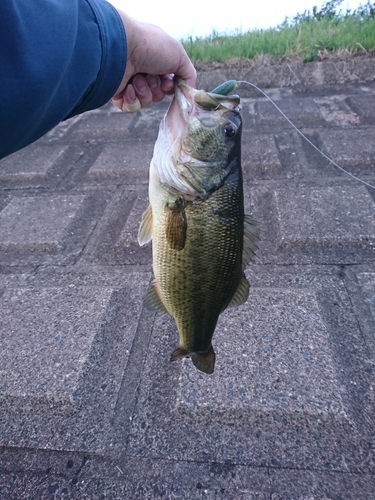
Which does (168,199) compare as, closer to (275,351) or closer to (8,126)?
(8,126)

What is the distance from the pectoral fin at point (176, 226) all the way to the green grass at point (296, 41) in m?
4.07

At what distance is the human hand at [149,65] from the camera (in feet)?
4.49

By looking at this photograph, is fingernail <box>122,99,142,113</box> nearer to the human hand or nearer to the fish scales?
the human hand

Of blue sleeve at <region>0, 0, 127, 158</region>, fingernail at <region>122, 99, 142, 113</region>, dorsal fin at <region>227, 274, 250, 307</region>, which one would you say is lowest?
dorsal fin at <region>227, 274, 250, 307</region>

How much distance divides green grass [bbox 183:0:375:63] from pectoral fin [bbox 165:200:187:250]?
407 centimetres

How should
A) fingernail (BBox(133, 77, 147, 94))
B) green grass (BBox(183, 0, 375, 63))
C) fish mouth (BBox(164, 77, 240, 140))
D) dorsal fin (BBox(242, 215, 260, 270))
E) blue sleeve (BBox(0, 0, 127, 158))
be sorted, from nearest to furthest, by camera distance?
blue sleeve (BBox(0, 0, 127, 158)), fish mouth (BBox(164, 77, 240, 140)), dorsal fin (BBox(242, 215, 260, 270)), fingernail (BBox(133, 77, 147, 94)), green grass (BBox(183, 0, 375, 63))

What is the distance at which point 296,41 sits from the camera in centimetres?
461

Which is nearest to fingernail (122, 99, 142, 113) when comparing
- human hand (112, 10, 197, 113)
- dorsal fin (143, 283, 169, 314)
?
human hand (112, 10, 197, 113)

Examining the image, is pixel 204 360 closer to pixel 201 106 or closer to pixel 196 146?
pixel 196 146

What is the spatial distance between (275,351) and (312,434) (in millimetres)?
369

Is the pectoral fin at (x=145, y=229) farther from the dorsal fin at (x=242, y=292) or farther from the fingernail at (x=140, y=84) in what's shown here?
the fingernail at (x=140, y=84)

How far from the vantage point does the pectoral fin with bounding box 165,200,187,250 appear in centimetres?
126

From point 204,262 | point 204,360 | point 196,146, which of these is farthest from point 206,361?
point 196,146

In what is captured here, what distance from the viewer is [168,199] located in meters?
1.29
